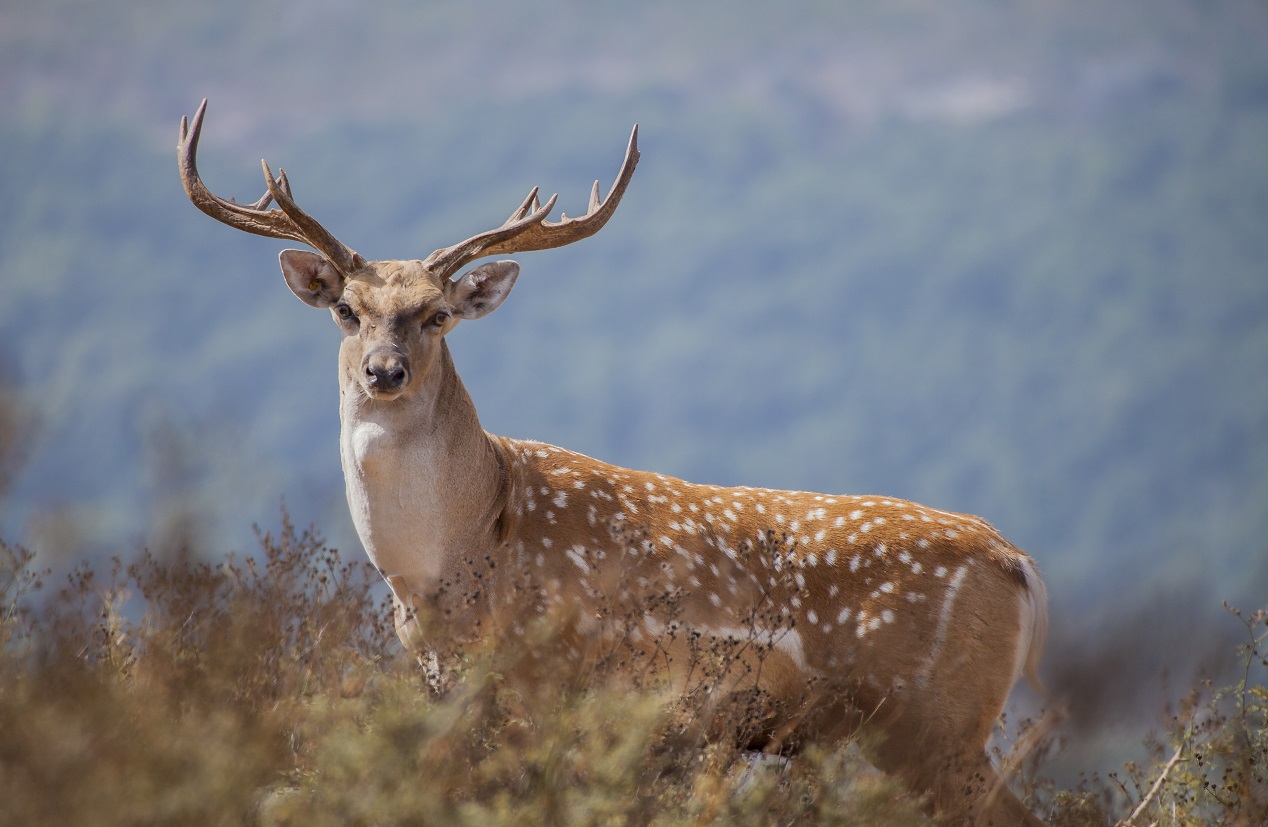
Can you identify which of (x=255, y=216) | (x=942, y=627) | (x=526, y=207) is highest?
(x=255, y=216)

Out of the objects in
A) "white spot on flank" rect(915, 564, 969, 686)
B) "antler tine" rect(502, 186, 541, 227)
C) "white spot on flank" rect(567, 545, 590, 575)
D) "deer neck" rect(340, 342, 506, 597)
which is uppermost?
"antler tine" rect(502, 186, 541, 227)

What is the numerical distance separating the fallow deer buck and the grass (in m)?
0.38

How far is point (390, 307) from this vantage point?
573 centimetres

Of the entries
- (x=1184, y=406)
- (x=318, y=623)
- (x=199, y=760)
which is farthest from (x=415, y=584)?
(x=1184, y=406)

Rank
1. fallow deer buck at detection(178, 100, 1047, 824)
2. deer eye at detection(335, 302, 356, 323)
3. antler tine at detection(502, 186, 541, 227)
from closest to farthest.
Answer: fallow deer buck at detection(178, 100, 1047, 824)
deer eye at detection(335, 302, 356, 323)
antler tine at detection(502, 186, 541, 227)

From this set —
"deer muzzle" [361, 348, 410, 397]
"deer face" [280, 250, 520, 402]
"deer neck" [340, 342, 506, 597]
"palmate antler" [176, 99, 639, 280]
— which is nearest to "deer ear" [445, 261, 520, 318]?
"deer face" [280, 250, 520, 402]

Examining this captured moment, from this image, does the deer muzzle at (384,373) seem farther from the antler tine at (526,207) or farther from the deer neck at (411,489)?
the antler tine at (526,207)

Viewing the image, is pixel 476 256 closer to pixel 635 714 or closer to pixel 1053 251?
pixel 635 714

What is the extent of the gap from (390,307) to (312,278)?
55 centimetres

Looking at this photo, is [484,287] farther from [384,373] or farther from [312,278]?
[384,373]

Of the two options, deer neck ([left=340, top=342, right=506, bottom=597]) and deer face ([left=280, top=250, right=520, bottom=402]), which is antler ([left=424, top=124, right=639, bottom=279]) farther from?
deer neck ([left=340, top=342, right=506, bottom=597])

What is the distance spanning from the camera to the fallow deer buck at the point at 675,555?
5.59 m

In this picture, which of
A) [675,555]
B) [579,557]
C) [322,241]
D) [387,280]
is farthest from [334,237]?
[675,555]

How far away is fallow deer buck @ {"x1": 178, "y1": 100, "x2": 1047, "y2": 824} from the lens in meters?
5.59
